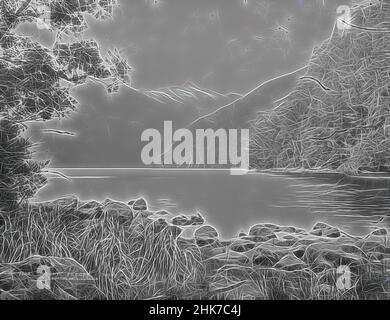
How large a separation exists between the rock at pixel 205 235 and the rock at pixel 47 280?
820 millimetres

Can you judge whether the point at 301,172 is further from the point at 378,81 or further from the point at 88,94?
the point at 88,94

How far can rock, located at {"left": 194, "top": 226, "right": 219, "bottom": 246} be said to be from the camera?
8.38 feet

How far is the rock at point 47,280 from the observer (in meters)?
2.56

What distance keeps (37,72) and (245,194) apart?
1.77 metres

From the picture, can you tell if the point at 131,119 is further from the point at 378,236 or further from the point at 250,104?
the point at 378,236

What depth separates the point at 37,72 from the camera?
258cm

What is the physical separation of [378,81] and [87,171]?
221cm

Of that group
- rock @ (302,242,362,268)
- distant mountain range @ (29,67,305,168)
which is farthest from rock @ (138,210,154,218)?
rock @ (302,242,362,268)

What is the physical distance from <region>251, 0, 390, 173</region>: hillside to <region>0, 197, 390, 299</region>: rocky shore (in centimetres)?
51

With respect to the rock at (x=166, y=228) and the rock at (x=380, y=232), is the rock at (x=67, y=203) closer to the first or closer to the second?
the rock at (x=166, y=228)

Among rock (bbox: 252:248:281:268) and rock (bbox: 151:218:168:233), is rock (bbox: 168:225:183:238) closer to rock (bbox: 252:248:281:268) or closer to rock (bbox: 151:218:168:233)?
rock (bbox: 151:218:168:233)

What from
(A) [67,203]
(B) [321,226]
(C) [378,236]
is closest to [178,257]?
(A) [67,203]

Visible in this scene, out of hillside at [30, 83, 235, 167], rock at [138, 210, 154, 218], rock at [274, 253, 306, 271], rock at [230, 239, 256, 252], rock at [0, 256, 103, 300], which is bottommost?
rock at [0, 256, 103, 300]
